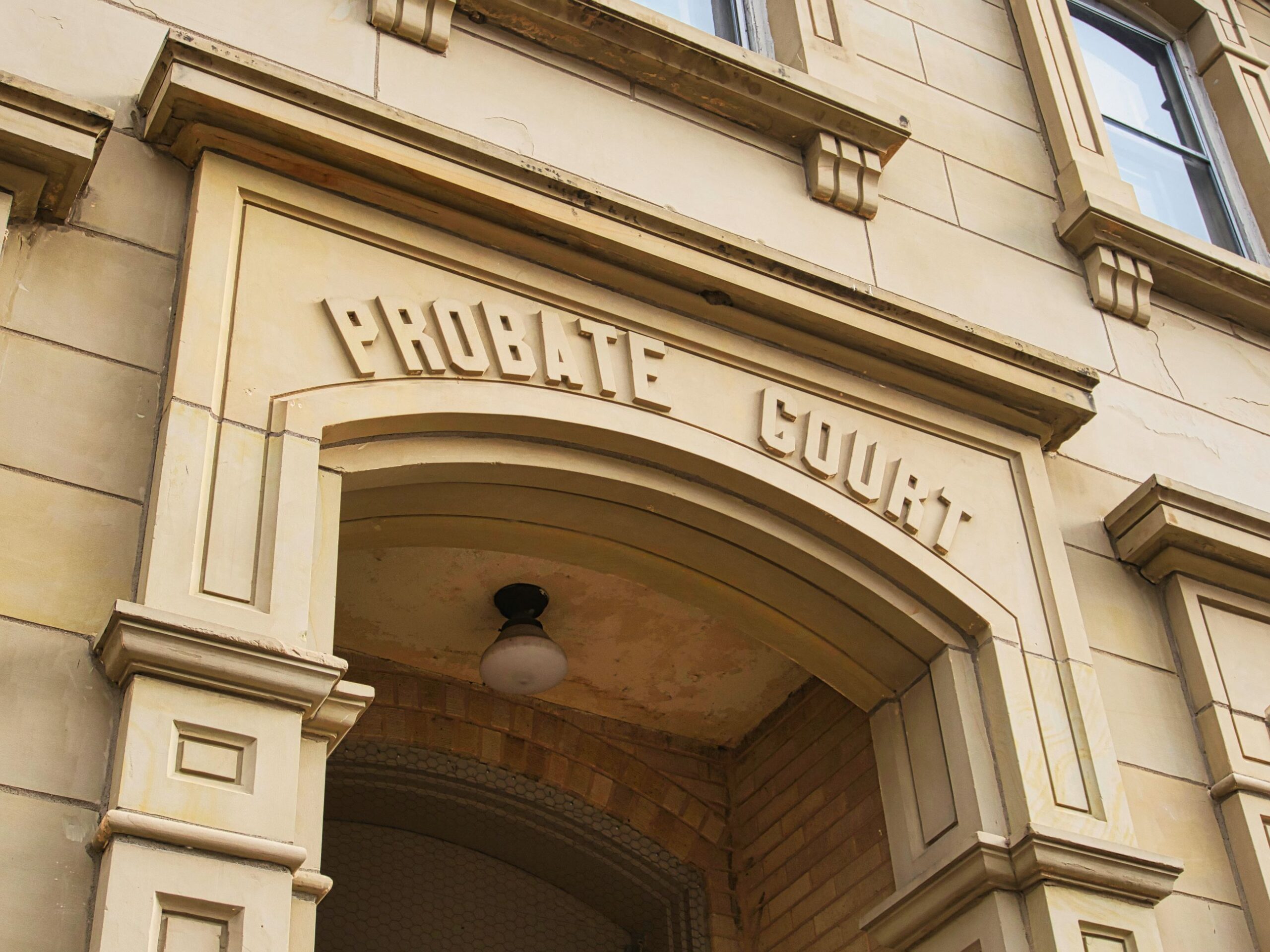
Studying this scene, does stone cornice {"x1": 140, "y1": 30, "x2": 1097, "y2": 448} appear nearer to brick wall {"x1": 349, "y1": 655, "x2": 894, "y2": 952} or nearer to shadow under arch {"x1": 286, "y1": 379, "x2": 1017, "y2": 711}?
shadow under arch {"x1": 286, "y1": 379, "x2": 1017, "y2": 711}

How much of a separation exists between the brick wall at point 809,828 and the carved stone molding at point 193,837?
2719mm

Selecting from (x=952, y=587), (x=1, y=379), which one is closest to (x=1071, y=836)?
(x=952, y=587)

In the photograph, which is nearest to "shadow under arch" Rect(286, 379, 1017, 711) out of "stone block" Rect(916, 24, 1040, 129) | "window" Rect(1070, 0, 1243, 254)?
"stone block" Rect(916, 24, 1040, 129)

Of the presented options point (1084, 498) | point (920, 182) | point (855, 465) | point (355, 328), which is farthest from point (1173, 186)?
point (355, 328)

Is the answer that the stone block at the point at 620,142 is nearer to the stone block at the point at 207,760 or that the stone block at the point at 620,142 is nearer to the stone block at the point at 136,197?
the stone block at the point at 136,197

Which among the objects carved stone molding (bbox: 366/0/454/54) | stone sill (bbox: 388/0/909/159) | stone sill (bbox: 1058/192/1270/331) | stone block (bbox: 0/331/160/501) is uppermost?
stone sill (bbox: 388/0/909/159)

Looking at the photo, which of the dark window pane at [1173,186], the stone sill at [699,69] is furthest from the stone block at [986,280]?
the dark window pane at [1173,186]

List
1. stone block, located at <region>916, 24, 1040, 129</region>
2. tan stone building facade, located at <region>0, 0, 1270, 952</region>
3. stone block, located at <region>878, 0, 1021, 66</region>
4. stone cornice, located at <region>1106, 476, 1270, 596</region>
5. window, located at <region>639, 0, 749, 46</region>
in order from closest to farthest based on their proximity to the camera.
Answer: tan stone building facade, located at <region>0, 0, 1270, 952</region>, stone cornice, located at <region>1106, 476, 1270, 596</region>, window, located at <region>639, 0, 749, 46</region>, stone block, located at <region>916, 24, 1040, 129</region>, stone block, located at <region>878, 0, 1021, 66</region>

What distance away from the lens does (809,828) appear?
559 cm

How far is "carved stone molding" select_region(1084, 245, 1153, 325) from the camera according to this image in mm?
5559

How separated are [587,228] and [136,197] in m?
1.18

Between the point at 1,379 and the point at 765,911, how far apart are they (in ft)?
11.6

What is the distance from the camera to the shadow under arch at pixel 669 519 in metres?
3.78

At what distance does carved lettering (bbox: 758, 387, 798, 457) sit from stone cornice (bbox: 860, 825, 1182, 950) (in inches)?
45.3
